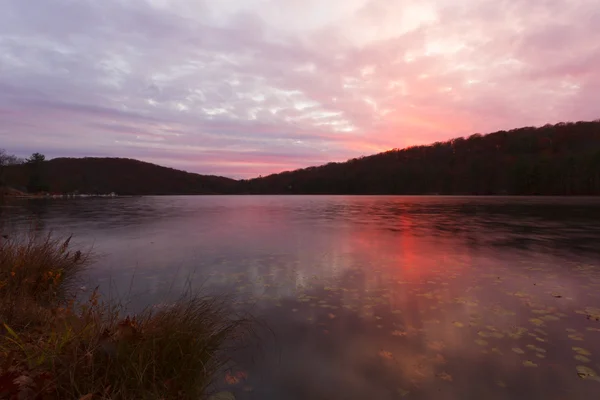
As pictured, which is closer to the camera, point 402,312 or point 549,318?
point 549,318

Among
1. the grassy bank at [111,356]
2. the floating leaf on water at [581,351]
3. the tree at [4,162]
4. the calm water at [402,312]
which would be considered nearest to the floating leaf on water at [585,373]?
the calm water at [402,312]

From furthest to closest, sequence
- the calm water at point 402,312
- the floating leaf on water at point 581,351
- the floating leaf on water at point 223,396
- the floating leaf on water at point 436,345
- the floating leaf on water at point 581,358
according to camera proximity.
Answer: the floating leaf on water at point 436,345 → the floating leaf on water at point 581,351 → the floating leaf on water at point 581,358 → the calm water at point 402,312 → the floating leaf on water at point 223,396

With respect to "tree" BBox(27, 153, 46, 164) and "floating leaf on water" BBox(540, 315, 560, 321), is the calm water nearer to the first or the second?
"floating leaf on water" BBox(540, 315, 560, 321)

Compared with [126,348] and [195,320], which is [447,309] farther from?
[126,348]

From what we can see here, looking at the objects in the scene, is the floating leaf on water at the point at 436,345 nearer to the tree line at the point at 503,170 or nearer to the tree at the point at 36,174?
the tree line at the point at 503,170

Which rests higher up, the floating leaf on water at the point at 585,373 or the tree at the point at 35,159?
the tree at the point at 35,159

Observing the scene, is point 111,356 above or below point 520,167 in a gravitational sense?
below

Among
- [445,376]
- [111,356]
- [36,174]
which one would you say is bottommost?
[445,376]

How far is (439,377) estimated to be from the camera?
16.7ft

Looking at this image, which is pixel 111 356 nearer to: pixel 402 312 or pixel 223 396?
pixel 223 396

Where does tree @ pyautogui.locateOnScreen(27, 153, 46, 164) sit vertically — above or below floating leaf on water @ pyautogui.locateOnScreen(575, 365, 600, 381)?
above

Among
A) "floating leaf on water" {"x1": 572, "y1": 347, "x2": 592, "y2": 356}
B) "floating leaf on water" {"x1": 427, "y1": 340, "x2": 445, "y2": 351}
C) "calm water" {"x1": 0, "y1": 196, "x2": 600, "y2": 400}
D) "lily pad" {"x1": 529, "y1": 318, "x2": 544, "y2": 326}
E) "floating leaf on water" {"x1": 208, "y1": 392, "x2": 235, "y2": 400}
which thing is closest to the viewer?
"floating leaf on water" {"x1": 208, "y1": 392, "x2": 235, "y2": 400}

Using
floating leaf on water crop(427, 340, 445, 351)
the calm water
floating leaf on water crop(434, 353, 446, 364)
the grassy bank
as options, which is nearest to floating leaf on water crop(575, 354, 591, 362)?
the calm water

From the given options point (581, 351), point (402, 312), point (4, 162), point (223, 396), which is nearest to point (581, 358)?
point (581, 351)
